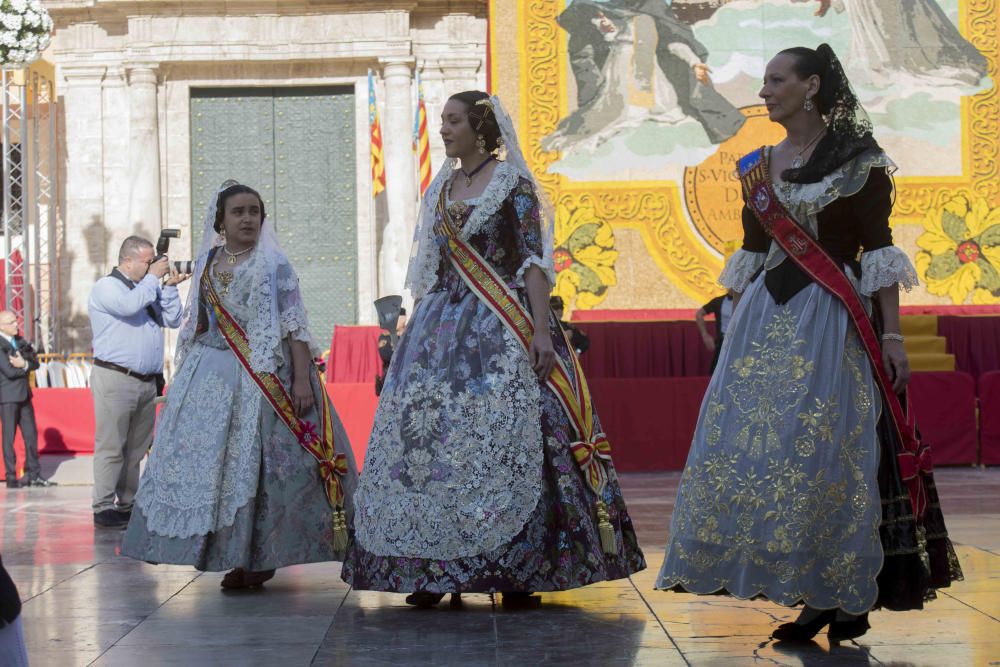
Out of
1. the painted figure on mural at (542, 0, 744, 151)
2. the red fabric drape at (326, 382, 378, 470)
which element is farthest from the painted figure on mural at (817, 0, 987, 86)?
the red fabric drape at (326, 382, 378, 470)

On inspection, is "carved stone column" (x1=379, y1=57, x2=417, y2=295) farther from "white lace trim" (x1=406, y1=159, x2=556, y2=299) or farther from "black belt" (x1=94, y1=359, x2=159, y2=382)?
"white lace trim" (x1=406, y1=159, x2=556, y2=299)

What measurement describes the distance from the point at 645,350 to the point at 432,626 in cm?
739

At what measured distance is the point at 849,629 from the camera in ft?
12.0

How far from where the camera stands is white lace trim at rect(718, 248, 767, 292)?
387 centimetres

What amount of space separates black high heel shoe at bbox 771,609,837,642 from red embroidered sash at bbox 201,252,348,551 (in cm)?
172

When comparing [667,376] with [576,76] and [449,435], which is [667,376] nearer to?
[576,76]

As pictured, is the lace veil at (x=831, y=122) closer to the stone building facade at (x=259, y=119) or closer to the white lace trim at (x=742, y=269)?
the white lace trim at (x=742, y=269)

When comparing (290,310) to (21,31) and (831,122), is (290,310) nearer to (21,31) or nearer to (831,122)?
(831,122)

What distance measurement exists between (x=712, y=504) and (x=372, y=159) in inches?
460

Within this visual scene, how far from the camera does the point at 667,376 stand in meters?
11.4

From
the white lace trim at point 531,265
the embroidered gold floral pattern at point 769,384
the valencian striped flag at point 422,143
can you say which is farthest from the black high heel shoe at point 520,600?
the valencian striped flag at point 422,143

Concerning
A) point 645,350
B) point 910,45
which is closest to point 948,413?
point 645,350

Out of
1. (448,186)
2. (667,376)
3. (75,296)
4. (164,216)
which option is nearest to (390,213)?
(164,216)

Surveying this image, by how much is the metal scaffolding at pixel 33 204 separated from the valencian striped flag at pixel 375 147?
3190mm
